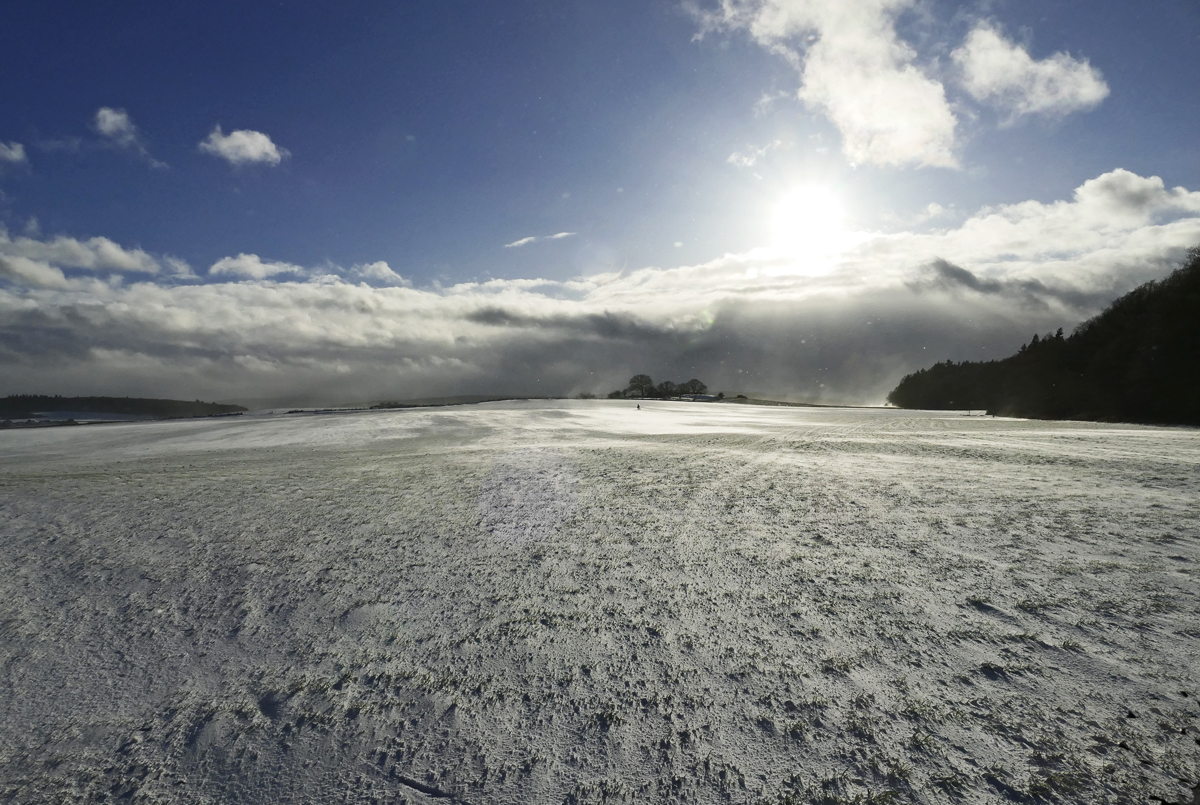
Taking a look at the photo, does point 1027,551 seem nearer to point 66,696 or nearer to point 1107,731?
point 1107,731

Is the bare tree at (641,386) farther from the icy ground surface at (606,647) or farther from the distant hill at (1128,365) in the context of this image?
the icy ground surface at (606,647)

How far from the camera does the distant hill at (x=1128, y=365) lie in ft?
88.3

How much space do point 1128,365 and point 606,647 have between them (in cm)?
4231

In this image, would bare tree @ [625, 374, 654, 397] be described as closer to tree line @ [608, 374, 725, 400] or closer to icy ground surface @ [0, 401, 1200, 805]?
tree line @ [608, 374, 725, 400]

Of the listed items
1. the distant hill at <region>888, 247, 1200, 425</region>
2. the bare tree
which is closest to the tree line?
the bare tree

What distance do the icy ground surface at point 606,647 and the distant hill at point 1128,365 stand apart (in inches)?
1207

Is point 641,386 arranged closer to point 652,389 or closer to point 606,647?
point 652,389

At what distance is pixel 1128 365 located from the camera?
100 feet

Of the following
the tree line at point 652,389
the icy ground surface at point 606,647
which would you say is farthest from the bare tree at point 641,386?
the icy ground surface at point 606,647

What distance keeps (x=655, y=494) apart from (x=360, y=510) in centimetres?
383

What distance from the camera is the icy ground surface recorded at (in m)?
2.21

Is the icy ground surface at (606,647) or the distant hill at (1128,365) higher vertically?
the distant hill at (1128,365)

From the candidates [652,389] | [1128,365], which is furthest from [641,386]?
[1128,365]

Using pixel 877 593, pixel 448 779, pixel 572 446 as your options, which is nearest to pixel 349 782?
pixel 448 779
